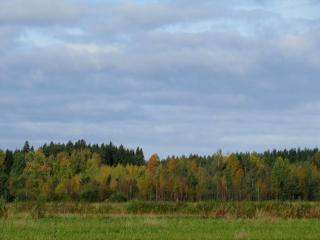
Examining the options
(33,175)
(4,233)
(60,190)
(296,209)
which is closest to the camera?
(4,233)

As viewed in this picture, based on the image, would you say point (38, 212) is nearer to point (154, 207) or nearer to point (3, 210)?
point (3, 210)

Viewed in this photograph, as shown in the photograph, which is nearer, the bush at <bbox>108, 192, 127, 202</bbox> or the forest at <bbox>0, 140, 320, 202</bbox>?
the bush at <bbox>108, 192, 127, 202</bbox>

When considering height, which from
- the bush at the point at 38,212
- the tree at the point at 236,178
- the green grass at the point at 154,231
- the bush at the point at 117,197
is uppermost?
the tree at the point at 236,178

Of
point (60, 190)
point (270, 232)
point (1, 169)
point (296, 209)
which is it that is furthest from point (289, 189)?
point (270, 232)

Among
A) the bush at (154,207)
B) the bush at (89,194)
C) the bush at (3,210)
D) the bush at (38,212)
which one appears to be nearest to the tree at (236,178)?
the bush at (89,194)

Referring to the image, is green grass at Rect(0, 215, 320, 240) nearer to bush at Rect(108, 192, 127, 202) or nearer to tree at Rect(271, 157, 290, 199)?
bush at Rect(108, 192, 127, 202)

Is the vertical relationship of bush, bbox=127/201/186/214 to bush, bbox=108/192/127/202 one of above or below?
below

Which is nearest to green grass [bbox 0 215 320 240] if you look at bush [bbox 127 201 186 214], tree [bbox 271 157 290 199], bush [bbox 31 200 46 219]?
bush [bbox 31 200 46 219]

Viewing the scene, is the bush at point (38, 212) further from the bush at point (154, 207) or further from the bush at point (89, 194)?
the bush at point (89, 194)

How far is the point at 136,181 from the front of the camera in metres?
136

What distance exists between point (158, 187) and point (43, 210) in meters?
96.4

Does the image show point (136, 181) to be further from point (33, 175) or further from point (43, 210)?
point (43, 210)

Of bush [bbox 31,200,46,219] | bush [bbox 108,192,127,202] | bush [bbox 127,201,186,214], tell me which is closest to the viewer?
bush [bbox 31,200,46,219]

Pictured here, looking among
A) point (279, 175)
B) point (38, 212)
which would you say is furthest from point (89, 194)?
point (38, 212)
